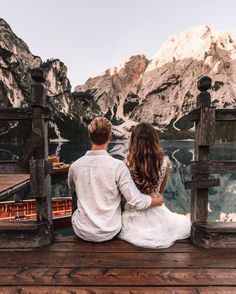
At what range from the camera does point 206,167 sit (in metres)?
4.39

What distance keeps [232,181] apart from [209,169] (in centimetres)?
4372

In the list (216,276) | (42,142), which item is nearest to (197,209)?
(216,276)

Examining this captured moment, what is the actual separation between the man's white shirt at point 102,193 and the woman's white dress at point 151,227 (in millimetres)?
242

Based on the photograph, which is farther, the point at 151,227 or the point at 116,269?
the point at 151,227

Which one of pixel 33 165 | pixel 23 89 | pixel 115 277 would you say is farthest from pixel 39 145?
pixel 23 89

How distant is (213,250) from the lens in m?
4.18

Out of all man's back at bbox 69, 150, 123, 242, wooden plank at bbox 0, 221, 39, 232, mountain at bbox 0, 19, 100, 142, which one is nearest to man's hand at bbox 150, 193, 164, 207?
man's back at bbox 69, 150, 123, 242

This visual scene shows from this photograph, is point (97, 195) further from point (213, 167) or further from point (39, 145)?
point (213, 167)

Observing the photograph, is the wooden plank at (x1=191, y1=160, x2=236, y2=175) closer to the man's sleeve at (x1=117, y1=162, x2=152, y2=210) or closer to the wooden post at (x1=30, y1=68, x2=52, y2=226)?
the man's sleeve at (x1=117, y1=162, x2=152, y2=210)

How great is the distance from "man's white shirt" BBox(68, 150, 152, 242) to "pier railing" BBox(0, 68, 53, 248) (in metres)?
0.67

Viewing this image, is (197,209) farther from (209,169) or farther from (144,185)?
(144,185)

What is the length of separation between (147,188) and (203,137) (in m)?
1.24

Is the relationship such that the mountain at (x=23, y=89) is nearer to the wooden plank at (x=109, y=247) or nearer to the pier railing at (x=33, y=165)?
the pier railing at (x=33, y=165)

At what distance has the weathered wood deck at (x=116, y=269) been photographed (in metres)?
3.06
